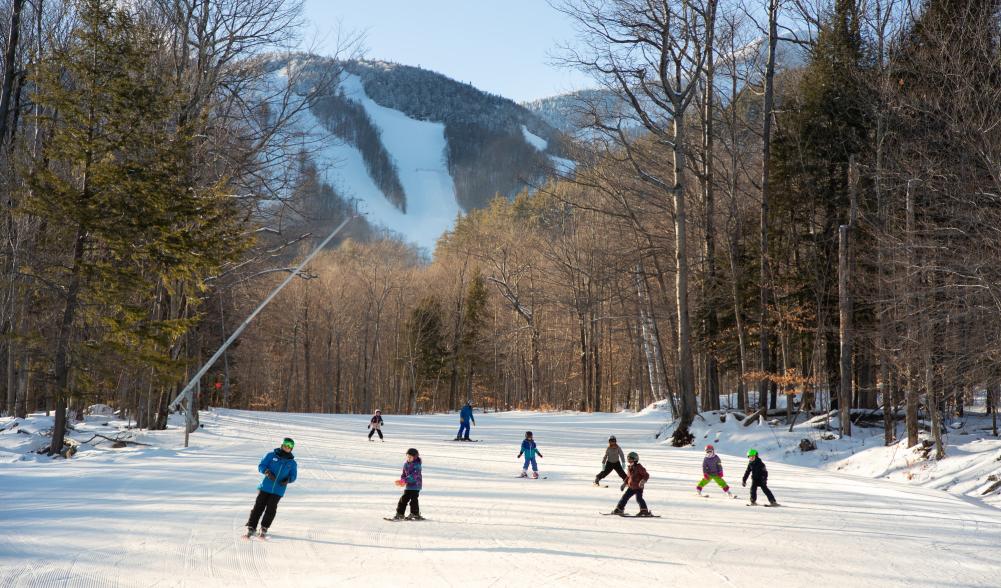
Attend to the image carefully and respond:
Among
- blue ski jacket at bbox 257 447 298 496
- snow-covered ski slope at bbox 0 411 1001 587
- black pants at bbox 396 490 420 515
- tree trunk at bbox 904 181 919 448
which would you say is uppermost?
tree trunk at bbox 904 181 919 448

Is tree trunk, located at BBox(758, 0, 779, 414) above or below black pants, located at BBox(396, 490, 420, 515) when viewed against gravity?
above

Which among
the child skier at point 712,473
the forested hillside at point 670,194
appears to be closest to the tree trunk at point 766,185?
the forested hillside at point 670,194

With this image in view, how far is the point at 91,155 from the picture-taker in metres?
18.3

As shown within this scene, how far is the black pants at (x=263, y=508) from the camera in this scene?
9969 millimetres

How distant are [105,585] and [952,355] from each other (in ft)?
63.6

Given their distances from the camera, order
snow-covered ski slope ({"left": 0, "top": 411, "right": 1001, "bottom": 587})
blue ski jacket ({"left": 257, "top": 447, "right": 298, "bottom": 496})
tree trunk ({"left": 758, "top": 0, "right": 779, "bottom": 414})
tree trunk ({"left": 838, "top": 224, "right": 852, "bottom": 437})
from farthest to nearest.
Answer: tree trunk ({"left": 758, "top": 0, "right": 779, "bottom": 414}), tree trunk ({"left": 838, "top": 224, "right": 852, "bottom": 437}), blue ski jacket ({"left": 257, "top": 447, "right": 298, "bottom": 496}), snow-covered ski slope ({"left": 0, "top": 411, "right": 1001, "bottom": 587})

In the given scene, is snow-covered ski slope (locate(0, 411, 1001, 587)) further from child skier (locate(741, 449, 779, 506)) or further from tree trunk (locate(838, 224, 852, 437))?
tree trunk (locate(838, 224, 852, 437))

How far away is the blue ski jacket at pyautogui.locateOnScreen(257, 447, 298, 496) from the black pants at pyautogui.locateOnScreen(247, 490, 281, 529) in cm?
7

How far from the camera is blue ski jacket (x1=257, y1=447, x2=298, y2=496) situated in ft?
33.2

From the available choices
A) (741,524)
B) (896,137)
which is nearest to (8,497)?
(741,524)

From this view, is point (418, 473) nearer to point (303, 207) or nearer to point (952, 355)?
point (952, 355)

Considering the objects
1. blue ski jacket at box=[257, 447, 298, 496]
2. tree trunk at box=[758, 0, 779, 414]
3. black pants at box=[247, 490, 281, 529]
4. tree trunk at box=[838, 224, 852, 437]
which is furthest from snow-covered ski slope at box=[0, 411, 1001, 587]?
tree trunk at box=[758, 0, 779, 414]

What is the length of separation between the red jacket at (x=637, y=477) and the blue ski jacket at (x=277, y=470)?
18.4 feet

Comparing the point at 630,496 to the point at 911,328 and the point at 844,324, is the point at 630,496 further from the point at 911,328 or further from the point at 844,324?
the point at 844,324
